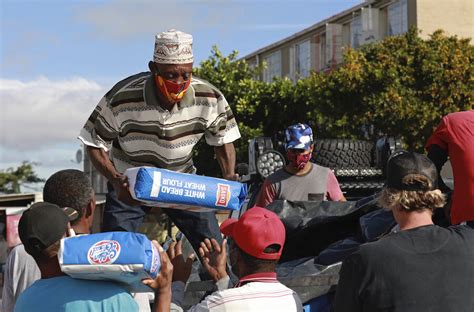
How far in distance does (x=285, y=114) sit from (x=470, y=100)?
795 cm

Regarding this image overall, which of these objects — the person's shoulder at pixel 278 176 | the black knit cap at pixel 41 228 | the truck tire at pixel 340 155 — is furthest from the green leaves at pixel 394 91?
the black knit cap at pixel 41 228

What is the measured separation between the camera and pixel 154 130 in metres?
6.06

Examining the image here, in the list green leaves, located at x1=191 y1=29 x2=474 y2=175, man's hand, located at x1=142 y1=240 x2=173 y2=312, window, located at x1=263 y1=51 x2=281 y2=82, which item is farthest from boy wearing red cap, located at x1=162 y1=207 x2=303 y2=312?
window, located at x1=263 y1=51 x2=281 y2=82

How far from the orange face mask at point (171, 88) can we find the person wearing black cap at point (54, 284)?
1690 mm

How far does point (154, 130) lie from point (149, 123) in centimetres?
5

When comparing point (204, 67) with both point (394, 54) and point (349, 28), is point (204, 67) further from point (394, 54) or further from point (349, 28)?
point (349, 28)

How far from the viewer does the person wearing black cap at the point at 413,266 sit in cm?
424

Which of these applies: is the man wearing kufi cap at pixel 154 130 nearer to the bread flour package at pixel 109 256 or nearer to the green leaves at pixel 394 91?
the bread flour package at pixel 109 256

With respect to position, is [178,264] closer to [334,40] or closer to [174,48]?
[174,48]

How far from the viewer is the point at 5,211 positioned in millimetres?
28000

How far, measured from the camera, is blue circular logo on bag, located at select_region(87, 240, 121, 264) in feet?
12.5

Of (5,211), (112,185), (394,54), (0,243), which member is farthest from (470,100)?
(112,185)

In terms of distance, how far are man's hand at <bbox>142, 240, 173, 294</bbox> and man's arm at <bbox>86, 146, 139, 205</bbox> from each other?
1.27 m

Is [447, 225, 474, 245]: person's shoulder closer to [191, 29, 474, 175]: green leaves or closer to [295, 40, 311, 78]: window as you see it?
[191, 29, 474, 175]: green leaves
